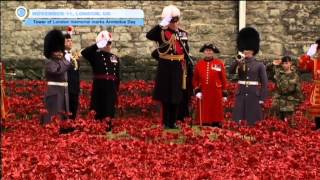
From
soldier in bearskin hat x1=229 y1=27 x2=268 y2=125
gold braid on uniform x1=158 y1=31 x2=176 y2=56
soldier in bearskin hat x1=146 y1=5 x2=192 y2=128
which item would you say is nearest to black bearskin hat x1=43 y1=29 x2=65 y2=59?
soldier in bearskin hat x1=146 y1=5 x2=192 y2=128

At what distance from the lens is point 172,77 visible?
8109 millimetres

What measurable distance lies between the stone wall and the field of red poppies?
224 inches

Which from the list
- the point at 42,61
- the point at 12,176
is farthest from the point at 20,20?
the point at 12,176

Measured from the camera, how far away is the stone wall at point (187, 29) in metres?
14.2

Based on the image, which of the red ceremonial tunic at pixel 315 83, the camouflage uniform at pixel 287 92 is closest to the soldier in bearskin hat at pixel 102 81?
the camouflage uniform at pixel 287 92

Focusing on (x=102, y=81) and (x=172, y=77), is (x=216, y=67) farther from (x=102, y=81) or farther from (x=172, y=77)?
(x=102, y=81)

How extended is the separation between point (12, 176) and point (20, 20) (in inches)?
404

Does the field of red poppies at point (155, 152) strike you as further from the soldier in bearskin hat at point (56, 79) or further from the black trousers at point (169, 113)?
the soldier in bearskin hat at point (56, 79)

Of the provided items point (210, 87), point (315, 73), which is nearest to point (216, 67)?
point (210, 87)

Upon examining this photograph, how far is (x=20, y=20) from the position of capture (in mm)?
14719

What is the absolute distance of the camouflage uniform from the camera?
362 inches

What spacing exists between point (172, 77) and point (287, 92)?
2028mm

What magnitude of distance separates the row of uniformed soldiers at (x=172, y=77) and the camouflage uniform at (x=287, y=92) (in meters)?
0.33

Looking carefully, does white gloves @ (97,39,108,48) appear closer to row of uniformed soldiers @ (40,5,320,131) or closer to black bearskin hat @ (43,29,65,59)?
row of uniformed soldiers @ (40,5,320,131)
